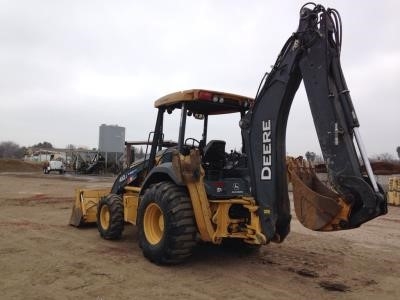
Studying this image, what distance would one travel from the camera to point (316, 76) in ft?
18.7

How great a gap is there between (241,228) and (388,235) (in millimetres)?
5092

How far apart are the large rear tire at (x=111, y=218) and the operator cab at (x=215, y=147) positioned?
1977mm

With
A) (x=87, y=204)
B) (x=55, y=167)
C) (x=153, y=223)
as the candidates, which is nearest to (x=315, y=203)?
(x=153, y=223)

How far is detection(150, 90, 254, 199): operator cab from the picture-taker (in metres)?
6.79

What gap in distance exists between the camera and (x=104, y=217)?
911 cm

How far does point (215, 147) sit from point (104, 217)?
304 centimetres

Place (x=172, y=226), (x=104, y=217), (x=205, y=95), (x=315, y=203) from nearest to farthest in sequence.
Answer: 1. (x=315, y=203)
2. (x=172, y=226)
3. (x=205, y=95)
4. (x=104, y=217)

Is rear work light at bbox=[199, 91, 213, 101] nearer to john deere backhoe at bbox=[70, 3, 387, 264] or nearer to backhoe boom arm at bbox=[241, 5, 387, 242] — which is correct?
john deere backhoe at bbox=[70, 3, 387, 264]

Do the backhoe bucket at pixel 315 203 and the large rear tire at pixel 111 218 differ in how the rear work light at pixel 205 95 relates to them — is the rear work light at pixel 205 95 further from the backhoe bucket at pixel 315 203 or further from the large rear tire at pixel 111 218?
the large rear tire at pixel 111 218

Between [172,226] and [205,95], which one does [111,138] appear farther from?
[172,226]

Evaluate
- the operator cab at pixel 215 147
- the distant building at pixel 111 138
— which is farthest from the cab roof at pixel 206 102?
the distant building at pixel 111 138

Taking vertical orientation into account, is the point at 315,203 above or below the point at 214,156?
below

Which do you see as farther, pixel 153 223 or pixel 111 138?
pixel 111 138

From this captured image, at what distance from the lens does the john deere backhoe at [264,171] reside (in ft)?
17.8
